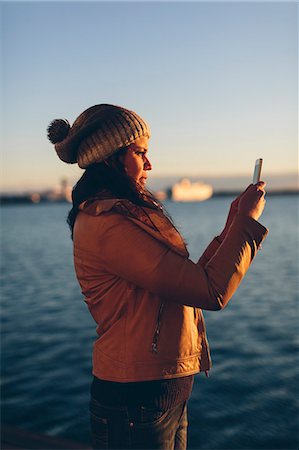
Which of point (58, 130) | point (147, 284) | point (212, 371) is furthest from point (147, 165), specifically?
point (212, 371)

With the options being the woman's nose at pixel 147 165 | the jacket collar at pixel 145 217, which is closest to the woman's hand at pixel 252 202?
the jacket collar at pixel 145 217

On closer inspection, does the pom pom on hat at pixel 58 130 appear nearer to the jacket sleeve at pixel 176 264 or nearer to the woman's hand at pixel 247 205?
the jacket sleeve at pixel 176 264

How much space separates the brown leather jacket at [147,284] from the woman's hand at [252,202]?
0.04 m

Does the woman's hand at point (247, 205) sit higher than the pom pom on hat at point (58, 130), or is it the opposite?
the pom pom on hat at point (58, 130)

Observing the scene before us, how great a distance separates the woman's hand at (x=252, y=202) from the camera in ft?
5.65

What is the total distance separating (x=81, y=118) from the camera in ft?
6.25

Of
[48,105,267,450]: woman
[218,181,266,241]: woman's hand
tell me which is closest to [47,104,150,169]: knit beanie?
[48,105,267,450]: woman

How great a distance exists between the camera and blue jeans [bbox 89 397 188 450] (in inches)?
69.7

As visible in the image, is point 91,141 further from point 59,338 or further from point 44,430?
point 59,338

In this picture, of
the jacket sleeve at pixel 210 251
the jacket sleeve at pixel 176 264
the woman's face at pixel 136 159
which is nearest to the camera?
the jacket sleeve at pixel 176 264

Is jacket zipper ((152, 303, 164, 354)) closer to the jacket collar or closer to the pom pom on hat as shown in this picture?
the jacket collar

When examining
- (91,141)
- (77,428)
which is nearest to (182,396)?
(91,141)

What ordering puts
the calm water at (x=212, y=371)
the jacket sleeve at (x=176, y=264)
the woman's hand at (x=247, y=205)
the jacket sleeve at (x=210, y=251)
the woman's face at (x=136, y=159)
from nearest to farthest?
the jacket sleeve at (x=176, y=264), the woman's hand at (x=247, y=205), the woman's face at (x=136, y=159), the jacket sleeve at (x=210, y=251), the calm water at (x=212, y=371)

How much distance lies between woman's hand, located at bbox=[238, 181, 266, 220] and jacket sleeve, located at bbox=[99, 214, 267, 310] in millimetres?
35
